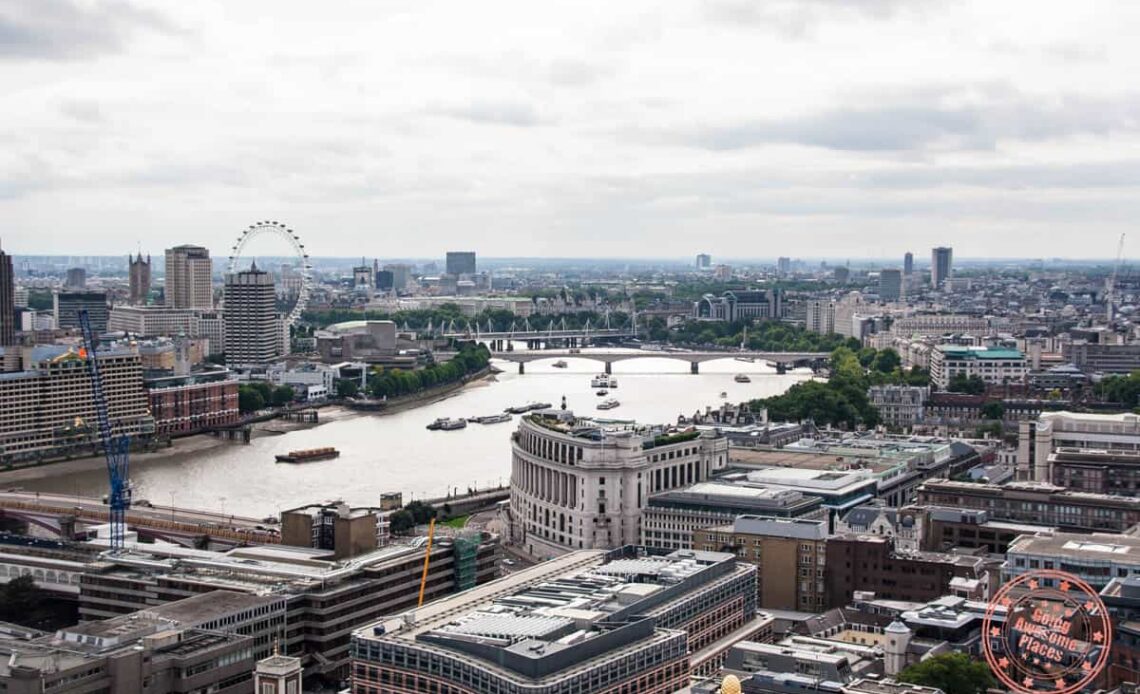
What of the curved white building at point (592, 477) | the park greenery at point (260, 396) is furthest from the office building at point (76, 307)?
the curved white building at point (592, 477)

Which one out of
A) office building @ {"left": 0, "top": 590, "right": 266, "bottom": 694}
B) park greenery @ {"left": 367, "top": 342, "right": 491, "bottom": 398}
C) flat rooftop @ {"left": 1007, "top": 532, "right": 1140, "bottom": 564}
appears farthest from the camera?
park greenery @ {"left": 367, "top": 342, "right": 491, "bottom": 398}

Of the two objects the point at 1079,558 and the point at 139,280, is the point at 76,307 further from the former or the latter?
the point at 1079,558

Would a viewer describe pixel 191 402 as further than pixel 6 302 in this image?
No

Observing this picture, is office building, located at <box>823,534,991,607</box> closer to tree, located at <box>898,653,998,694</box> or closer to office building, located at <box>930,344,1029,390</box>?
tree, located at <box>898,653,998,694</box>

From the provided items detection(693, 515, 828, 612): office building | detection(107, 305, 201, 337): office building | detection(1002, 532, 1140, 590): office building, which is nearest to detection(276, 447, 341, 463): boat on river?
detection(693, 515, 828, 612): office building

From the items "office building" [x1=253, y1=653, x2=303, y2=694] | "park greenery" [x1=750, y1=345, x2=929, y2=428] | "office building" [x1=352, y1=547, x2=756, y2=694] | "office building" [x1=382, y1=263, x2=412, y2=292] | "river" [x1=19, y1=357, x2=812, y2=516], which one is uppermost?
"office building" [x1=382, y1=263, x2=412, y2=292]

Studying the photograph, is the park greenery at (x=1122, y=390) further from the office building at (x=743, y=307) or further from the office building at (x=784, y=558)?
the office building at (x=743, y=307)

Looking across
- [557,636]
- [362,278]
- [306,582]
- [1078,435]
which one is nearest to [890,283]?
[362,278]
